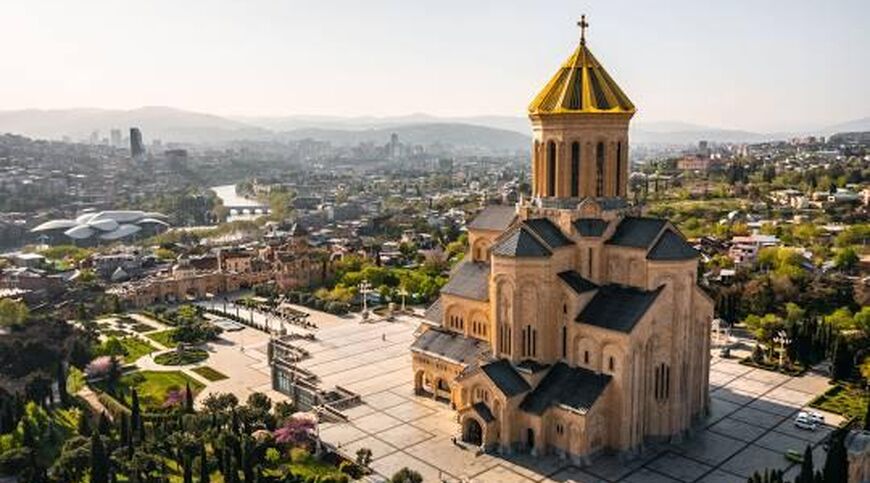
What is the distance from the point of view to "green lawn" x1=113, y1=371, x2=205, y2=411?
1649 inches

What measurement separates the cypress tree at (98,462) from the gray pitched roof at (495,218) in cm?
2301

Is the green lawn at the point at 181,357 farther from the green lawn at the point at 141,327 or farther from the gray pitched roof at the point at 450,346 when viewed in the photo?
the gray pitched roof at the point at 450,346

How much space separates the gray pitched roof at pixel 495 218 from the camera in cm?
4147

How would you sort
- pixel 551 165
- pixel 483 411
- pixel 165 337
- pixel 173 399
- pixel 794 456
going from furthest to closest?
pixel 165 337, pixel 173 399, pixel 551 165, pixel 483 411, pixel 794 456

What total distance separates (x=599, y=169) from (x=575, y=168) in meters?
1.22

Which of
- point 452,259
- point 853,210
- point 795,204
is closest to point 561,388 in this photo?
point 452,259

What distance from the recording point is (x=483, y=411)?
34.0 meters

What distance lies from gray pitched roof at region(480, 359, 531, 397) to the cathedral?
0.23 ft

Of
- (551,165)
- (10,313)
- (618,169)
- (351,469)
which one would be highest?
(551,165)

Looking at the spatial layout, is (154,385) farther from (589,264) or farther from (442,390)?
(589,264)

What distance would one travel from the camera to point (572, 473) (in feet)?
103

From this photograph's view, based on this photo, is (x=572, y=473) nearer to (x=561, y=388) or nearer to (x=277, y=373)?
(x=561, y=388)

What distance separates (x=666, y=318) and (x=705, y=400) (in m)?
6.60

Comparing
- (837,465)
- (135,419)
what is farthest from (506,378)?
(135,419)
